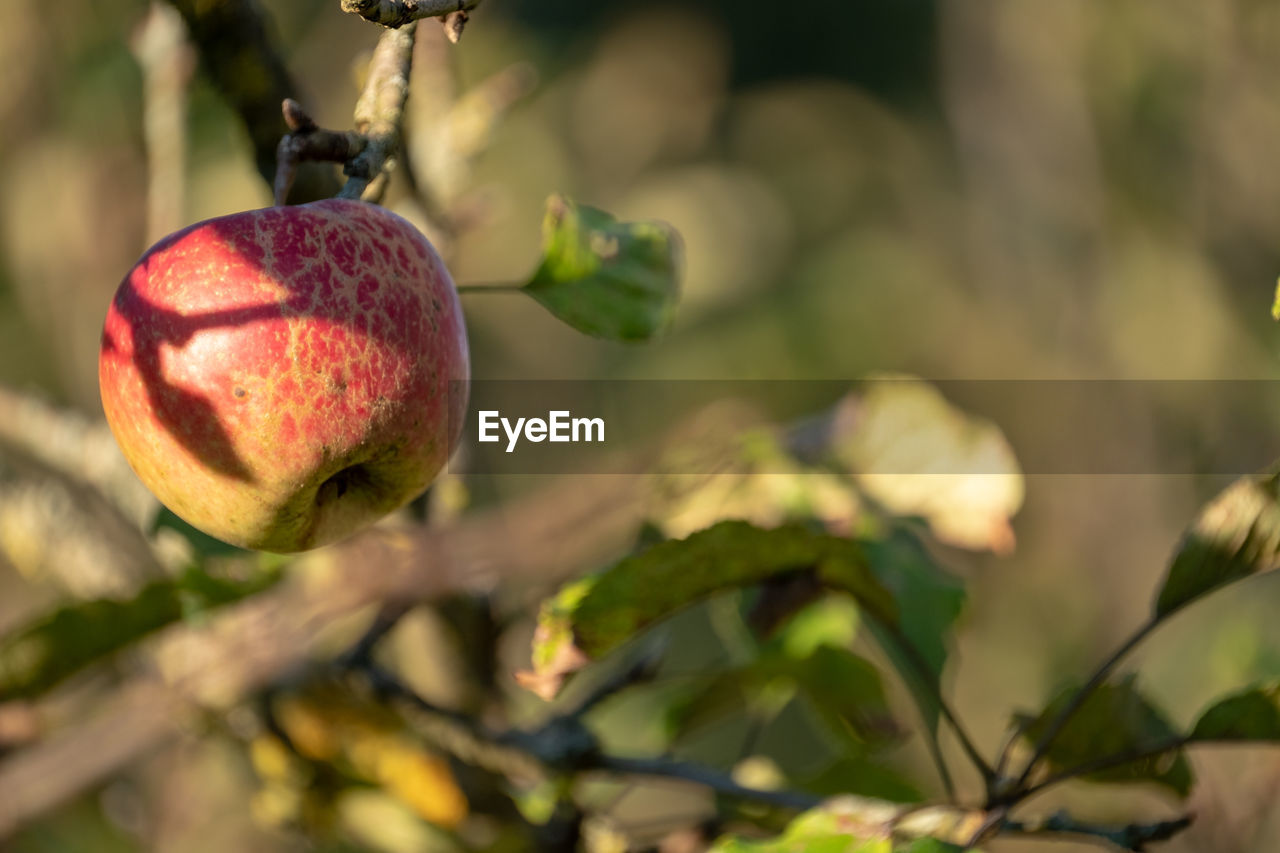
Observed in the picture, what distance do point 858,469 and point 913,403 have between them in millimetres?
77

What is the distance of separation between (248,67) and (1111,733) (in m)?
0.67

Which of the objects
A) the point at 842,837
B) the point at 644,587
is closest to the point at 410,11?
the point at 644,587

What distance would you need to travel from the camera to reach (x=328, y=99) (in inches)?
85.4

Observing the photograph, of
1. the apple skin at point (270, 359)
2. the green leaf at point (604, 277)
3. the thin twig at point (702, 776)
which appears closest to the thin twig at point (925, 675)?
the thin twig at point (702, 776)

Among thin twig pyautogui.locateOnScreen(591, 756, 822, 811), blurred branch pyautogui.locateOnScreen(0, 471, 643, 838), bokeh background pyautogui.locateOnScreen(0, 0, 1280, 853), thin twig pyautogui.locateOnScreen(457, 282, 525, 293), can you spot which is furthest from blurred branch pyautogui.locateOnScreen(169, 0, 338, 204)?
thin twig pyautogui.locateOnScreen(591, 756, 822, 811)

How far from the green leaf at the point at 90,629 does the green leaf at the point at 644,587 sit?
357 millimetres

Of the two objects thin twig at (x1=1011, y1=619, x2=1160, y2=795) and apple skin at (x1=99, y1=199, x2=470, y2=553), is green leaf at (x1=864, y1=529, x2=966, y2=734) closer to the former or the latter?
thin twig at (x1=1011, y1=619, x2=1160, y2=795)

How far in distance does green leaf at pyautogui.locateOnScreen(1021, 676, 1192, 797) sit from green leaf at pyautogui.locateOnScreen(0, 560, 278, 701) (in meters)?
0.62

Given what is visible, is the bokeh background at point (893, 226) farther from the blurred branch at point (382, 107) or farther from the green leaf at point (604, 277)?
the blurred branch at point (382, 107)

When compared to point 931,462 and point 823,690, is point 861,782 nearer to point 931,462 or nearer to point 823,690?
point 823,690

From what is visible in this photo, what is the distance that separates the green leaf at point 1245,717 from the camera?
2.15ft

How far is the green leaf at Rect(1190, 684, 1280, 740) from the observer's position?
0.66 meters

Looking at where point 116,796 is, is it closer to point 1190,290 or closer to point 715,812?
point 715,812

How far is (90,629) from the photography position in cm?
87
